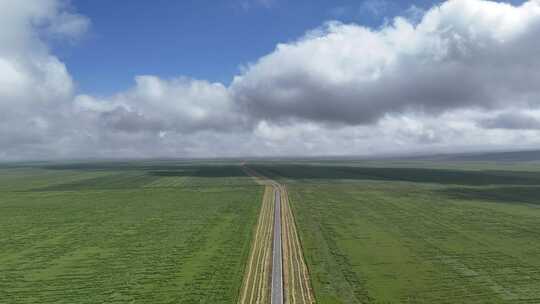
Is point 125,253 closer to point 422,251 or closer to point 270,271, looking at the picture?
point 270,271

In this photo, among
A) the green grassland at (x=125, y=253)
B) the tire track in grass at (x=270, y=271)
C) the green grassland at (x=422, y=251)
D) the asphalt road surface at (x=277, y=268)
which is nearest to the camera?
the tire track in grass at (x=270, y=271)

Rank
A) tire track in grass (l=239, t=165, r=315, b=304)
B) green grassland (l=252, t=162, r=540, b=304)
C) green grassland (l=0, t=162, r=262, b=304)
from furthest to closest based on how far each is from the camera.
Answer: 1. green grassland (l=0, t=162, r=262, b=304)
2. green grassland (l=252, t=162, r=540, b=304)
3. tire track in grass (l=239, t=165, r=315, b=304)

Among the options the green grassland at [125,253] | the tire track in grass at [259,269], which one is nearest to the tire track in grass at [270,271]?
the tire track in grass at [259,269]

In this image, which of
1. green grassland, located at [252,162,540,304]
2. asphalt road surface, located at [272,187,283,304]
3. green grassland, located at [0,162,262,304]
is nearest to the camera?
asphalt road surface, located at [272,187,283,304]

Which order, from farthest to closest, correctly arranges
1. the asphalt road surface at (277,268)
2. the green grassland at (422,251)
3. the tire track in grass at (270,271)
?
the green grassland at (422,251) → the asphalt road surface at (277,268) → the tire track in grass at (270,271)

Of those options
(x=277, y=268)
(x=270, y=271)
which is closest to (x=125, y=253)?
(x=270, y=271)

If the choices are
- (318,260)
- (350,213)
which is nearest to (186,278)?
(318,260)

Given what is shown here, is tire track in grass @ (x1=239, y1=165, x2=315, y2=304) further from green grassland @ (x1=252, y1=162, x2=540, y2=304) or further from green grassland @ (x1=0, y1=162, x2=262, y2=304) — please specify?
green grassland @ (x1=0, y1=162, x2=262, y2=304)

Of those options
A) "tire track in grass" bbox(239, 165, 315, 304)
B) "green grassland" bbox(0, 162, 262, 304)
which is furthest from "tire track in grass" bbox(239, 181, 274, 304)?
"green grassland" bbox(0, 162, 262, 304)

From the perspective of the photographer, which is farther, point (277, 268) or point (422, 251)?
point (422, 251)

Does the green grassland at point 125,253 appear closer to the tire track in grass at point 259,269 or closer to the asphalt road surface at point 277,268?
the tire track in grass at point 259,269

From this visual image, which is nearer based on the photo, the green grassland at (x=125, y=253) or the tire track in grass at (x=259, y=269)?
the tire track in grass at (x=259, y=269)
